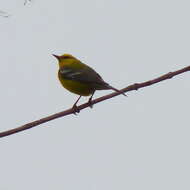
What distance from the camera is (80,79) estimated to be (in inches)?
146

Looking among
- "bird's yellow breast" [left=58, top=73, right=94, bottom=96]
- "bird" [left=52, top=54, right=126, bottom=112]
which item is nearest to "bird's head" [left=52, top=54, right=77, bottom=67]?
"bird" [left=52, top=54, right=126, bottom=112]

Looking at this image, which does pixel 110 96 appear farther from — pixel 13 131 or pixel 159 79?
pixel 13 131

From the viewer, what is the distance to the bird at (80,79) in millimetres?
3570

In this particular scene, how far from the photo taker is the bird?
357cm

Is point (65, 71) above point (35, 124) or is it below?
below

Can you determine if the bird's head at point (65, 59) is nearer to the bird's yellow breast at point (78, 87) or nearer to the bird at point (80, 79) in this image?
→ the bird at point (80, 79)

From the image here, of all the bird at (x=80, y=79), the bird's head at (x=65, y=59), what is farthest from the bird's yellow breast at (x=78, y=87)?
the bird's head at (x=65, y=59)

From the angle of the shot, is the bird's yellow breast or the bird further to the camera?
the bird's yellow breast

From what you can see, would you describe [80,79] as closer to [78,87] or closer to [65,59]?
[78,87]

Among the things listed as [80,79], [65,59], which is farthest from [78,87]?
[65,59]

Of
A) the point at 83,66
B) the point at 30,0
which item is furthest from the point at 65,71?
the point at 30,0

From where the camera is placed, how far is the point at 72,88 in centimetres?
381

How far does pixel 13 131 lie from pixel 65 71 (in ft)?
7.85

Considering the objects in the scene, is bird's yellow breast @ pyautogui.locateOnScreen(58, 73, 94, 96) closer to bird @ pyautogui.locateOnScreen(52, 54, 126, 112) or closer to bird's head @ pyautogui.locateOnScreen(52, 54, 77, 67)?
bird @ pyautogui.locateOnScreen(52, 54, 126, 112)
